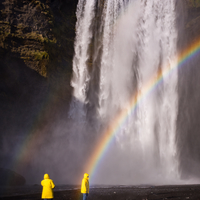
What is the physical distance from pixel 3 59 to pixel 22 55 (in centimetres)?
175

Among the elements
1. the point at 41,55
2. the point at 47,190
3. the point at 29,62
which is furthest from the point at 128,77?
the point at 47,190

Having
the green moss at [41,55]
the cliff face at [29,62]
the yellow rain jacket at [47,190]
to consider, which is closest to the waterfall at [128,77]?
the cliff face at [29,62]

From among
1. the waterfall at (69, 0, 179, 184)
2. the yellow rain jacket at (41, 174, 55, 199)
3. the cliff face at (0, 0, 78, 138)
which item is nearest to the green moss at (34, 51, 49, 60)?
the cliff face at (0, 0, 78, 138)

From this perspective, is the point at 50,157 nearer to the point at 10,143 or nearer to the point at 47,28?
the point at 10,143

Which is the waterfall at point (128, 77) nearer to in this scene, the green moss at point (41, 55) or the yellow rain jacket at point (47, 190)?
the green moss at point (41, 55)

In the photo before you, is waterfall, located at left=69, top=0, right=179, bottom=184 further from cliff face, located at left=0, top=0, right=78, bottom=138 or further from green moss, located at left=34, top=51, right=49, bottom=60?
green moss, located at left=34, top=51, right=49, bottom=60

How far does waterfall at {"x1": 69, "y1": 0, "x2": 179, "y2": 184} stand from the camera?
73.2ft

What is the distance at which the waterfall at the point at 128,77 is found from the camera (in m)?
22.3

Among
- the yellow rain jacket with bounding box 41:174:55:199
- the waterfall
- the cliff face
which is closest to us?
the yellow rain jacket with bounding box 41:174:55:199

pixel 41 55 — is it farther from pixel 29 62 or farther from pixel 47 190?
pixel 47 190

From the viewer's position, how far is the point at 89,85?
2498 cm

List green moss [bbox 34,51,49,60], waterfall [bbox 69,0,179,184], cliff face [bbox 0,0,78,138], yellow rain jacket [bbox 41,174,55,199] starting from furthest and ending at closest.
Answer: waterfall [bbox 69,0,179,184] < green moss [bbox 34,51,49,60] < cliff face [bbox 0,0,78,138] < yellow rain jacket [bbox 41,174,55,199]

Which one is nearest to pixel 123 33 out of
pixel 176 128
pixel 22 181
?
pixel 176 128

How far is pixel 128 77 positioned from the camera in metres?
25.5
